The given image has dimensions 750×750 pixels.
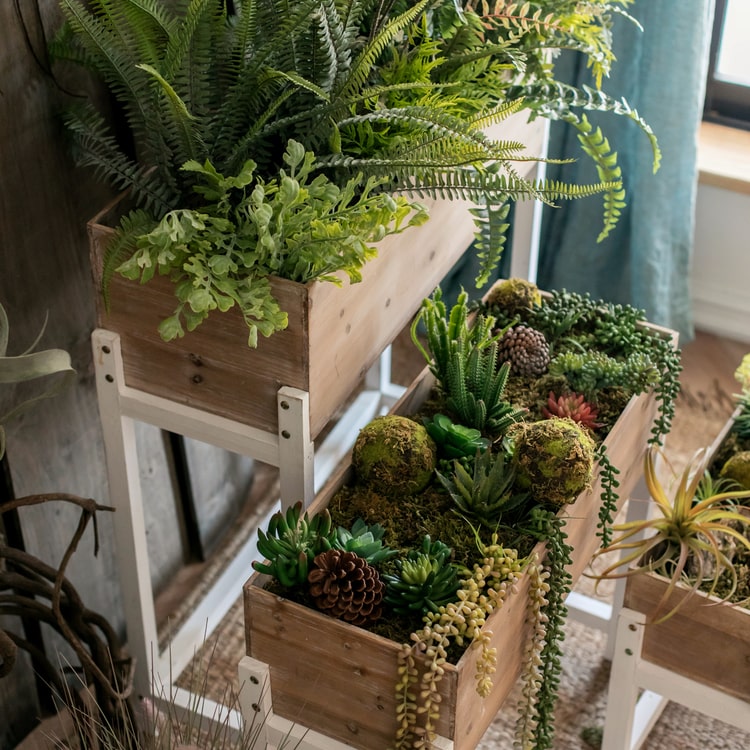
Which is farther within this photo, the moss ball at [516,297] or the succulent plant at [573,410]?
the moss ball at [516,297]

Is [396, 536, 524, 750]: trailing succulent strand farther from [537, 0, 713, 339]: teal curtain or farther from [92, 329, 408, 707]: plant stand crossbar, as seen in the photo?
[537, 0, 713, 339]: teal curtain

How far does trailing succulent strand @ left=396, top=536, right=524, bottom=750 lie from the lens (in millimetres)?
1110

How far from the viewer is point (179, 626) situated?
6.39ft

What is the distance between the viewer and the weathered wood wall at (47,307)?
4.36 feet

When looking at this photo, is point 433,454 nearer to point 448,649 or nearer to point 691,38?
point 448,649

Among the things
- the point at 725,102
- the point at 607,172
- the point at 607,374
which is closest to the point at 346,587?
the point at 607,374

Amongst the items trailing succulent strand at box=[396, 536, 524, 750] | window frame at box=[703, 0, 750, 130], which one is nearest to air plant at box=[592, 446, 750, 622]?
trailing succulent strand at box=[396, 536, 524, 750]

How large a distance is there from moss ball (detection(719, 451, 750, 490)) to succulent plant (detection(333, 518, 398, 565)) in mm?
519

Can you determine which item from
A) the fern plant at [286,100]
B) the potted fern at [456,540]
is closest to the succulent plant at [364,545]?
the potted fern at [456,540]

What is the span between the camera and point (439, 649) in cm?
111

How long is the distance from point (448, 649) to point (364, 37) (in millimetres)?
690

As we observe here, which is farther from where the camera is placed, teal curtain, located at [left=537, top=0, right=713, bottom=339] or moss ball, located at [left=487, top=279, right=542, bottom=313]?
teal curtain, located at [left=537, top=0, right=713, bottom=339]

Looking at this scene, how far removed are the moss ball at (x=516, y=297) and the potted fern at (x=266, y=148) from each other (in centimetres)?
24

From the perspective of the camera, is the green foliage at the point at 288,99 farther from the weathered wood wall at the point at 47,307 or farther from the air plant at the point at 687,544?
the air plant at the point at 687,544
